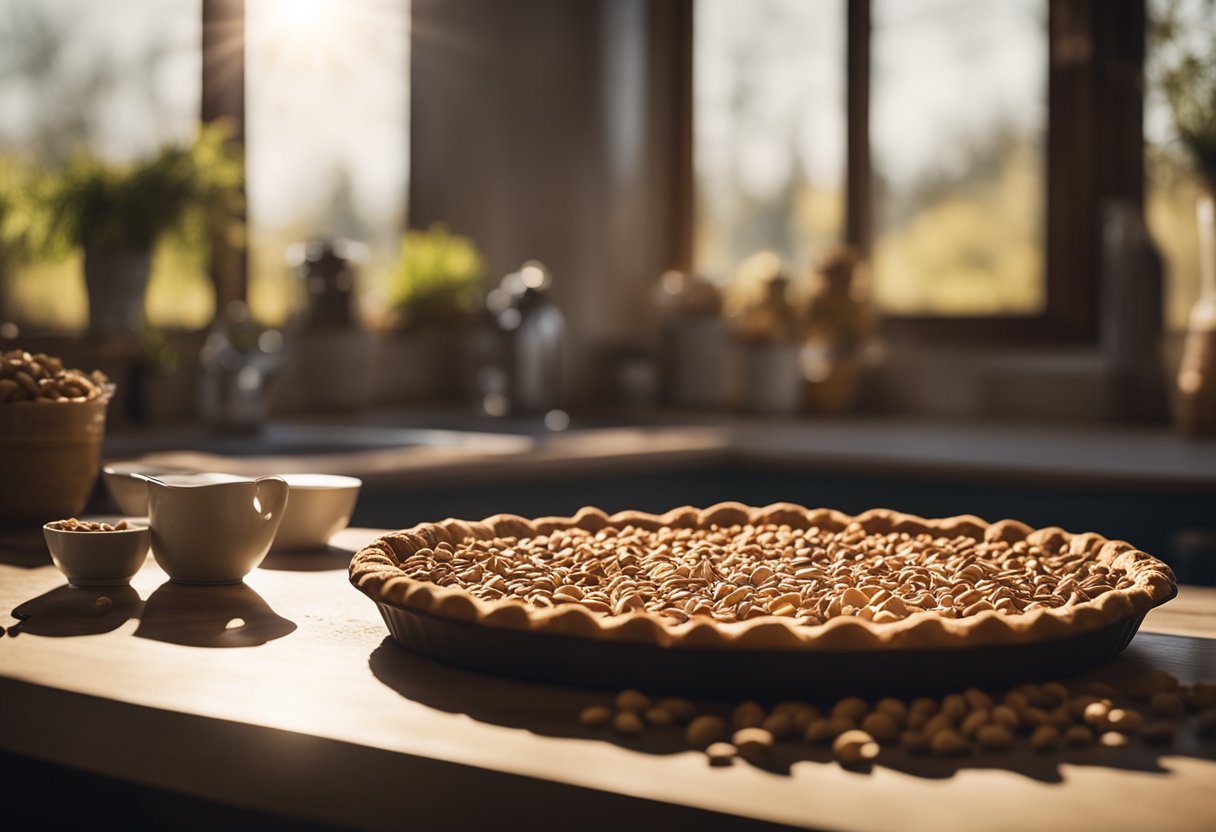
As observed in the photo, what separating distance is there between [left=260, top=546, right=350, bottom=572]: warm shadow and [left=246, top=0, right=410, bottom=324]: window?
6.26 ft

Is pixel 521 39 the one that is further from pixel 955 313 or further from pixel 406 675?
pixel 406 675

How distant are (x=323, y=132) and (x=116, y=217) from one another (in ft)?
2.62

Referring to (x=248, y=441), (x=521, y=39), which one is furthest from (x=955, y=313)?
(x=248, y=441)

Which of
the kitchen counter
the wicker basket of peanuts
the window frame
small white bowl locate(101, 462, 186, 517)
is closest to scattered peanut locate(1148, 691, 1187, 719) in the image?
small white bowl locate(101, 462, 186, 517)

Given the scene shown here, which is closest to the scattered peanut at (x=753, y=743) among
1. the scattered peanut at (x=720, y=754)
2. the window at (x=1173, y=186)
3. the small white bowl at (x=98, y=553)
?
the scattered peanut at (x=720, y=754)

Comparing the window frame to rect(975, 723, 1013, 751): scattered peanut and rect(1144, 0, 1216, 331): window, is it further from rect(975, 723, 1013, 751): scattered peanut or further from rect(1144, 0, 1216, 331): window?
rect(975, 723, 1013, 751): scattered peanut

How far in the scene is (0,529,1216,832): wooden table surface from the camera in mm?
621

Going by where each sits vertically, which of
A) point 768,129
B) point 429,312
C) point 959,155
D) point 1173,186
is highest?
point 768,129

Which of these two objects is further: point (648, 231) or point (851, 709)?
point (648, 231)

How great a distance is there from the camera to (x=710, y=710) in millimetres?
778

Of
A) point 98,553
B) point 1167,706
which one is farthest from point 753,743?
point 98,553

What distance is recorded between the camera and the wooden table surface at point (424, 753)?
621 millimetres

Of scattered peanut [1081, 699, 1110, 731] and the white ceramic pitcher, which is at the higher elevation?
the white ceramic pitcher

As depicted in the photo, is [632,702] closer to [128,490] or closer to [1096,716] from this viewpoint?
[1096,716]
